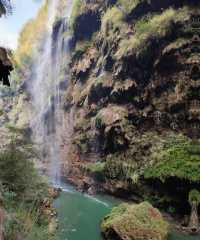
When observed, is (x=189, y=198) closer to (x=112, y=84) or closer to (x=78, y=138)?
(x=112, y=84)

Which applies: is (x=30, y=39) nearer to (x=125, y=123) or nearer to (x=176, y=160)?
(x=125, y=123)

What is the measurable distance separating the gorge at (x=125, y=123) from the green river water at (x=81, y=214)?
A: 7 centimetres

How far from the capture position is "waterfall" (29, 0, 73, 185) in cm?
4225

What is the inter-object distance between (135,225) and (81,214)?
613 centimetres

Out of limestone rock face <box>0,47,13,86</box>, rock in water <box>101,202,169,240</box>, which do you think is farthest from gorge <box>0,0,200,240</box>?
limestone rock face <box>0,47,13,86</box>

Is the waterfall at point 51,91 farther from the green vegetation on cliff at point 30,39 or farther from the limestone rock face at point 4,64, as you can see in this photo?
the limestone rock face at point 4,64

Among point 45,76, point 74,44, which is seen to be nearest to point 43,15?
point 45,76

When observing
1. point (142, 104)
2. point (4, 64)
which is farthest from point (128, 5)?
point (4, 64)

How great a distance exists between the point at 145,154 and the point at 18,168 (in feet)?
47.4

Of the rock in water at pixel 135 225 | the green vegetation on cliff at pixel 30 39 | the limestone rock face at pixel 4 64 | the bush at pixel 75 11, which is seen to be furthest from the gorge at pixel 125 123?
the green vegetation on cliff at pixel 30 39

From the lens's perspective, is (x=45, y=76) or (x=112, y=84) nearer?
(x=112, y=84)

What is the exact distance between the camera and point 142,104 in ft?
97.2

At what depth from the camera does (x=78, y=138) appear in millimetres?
36906

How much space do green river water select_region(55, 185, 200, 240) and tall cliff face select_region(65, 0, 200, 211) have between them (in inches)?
82.4
